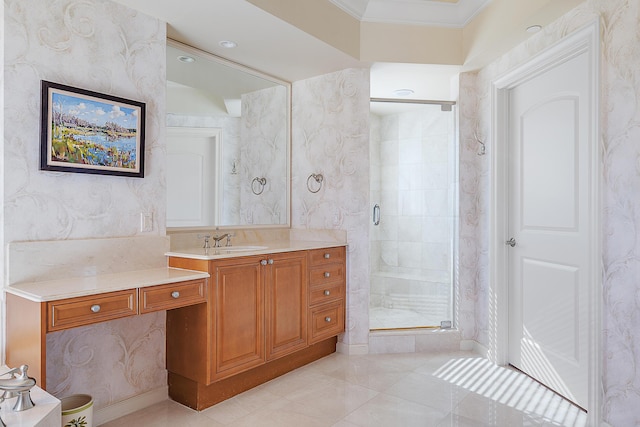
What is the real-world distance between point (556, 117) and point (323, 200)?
1.85 meters

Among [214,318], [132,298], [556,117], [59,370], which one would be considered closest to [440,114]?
[556,117]

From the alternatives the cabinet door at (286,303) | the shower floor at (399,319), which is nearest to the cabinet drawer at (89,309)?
the cabinet door at (286,303)

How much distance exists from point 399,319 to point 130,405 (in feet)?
7.33

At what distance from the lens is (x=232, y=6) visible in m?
2.44

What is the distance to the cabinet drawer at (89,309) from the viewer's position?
5.78ft

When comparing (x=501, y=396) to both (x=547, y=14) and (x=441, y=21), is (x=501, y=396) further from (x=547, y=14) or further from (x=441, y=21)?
(x=441, y=21)

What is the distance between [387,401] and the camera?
2590 mm

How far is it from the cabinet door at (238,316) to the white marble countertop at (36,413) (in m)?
0.96

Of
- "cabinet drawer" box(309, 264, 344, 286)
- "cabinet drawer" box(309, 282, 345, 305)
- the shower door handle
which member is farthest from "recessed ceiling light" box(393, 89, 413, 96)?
"cabinet drawer" box(309, 282, 345, 305)

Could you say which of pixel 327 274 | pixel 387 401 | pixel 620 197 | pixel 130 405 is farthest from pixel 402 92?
pixel 130 405

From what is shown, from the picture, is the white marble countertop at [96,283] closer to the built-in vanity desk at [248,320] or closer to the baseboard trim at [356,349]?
the built-in vanity desk at [248,320]

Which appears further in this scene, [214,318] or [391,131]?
[391,131]

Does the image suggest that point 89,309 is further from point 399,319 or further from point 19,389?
point 399,319

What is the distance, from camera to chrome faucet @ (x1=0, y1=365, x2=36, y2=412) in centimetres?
144
